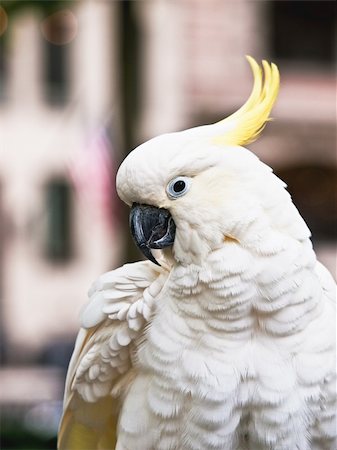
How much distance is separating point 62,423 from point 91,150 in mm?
3511

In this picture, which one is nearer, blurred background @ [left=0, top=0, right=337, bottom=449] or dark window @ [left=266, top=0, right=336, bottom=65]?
blurred background @ [left=0, top=0, right=337, bottom=449]

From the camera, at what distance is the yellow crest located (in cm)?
158

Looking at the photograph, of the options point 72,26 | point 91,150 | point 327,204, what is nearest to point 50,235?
point 72,26

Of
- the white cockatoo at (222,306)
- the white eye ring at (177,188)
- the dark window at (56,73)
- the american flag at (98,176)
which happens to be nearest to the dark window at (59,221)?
the dark window at (56,73)

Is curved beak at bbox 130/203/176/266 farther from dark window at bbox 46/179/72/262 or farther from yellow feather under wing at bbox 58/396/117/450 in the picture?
dark window at bbox 46/179/72/262

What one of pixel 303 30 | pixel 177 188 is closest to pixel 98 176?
pixel 177 188

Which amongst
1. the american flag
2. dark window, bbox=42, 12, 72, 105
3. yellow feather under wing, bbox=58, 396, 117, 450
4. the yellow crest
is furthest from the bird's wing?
dark window, bbox=42, 12, 72, 105

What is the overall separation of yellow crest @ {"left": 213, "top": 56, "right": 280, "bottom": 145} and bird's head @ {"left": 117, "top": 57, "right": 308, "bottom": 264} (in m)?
0.01

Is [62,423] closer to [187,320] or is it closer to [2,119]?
[187,320]

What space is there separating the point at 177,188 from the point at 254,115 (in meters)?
0.21

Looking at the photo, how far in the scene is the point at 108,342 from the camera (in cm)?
166

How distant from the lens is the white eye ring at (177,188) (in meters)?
1.52

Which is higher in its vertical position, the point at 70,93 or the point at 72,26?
the point at 72,26

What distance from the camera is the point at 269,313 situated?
1.54 meters
